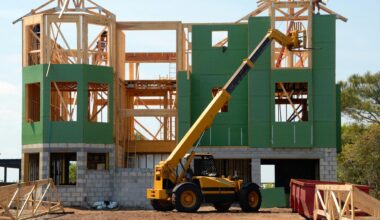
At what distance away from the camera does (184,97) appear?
161 feet

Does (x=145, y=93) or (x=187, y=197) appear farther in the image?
(x=145, y=93)

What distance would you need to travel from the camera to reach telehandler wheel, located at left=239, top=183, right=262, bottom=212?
35.8 metres

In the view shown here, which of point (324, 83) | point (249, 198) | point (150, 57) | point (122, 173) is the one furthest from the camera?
point (150, 57)

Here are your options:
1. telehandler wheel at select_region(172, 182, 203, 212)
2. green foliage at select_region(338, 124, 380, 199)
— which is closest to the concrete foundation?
green foliage at select_region(338, 124, 380, 199)

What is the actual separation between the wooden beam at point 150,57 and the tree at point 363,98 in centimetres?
1717

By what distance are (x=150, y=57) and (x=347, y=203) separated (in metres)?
36.8

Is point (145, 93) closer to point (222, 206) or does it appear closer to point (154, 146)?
point (154, 146)

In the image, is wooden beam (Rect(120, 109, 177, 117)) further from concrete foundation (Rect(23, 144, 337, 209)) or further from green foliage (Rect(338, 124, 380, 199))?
green foliage (Rect(338, 124, 380, 199))

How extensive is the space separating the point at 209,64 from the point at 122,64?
6360 millimetres

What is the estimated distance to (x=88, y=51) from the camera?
4862cm

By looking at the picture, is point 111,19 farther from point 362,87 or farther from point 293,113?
point 362,87

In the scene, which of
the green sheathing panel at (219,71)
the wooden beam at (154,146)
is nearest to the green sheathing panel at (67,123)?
the wooden beam at (154,146)

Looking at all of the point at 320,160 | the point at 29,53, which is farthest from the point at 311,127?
the point at 29,53

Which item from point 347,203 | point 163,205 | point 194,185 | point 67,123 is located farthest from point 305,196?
point 67,123
